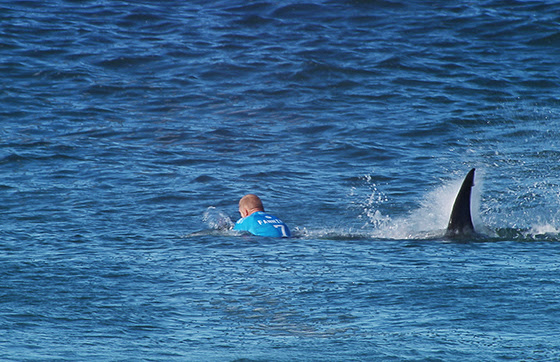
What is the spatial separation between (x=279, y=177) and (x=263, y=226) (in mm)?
3830

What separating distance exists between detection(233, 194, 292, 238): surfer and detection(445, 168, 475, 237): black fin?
2154mm

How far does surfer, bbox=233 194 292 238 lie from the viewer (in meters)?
10.4

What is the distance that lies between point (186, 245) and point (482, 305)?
4.11 m

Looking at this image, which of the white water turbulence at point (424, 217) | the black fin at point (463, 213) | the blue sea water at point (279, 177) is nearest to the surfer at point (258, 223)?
the blue sea water at point (279, 177)

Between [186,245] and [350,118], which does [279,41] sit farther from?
[186,245]

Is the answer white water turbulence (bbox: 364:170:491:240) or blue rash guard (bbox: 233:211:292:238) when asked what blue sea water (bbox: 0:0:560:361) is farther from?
blue rash guard (bbox: 233:211:292:238)

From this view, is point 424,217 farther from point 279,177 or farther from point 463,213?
point 279,177

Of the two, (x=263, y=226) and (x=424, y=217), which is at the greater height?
(x=263, y=226)

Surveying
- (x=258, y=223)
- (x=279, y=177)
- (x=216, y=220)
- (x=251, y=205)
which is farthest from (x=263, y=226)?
(x=279, y=177)

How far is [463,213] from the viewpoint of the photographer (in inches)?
400

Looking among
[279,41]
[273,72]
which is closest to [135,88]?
[273,72]

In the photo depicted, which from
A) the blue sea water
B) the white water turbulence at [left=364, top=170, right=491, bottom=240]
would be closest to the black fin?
the white water turbulence at [left=364, top=170, right=491, bottom=240]

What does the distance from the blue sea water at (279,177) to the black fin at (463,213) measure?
37 centimetres

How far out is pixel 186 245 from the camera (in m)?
9.94
